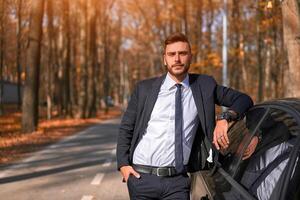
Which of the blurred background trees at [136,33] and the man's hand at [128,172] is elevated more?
the blurred background trees at [136,33]

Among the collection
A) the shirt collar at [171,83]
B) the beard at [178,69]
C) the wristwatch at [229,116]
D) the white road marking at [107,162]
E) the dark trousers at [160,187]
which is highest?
the beard at [178,69]

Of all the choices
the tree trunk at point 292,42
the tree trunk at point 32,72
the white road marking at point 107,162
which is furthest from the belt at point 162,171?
the tree trunk at point 32,72

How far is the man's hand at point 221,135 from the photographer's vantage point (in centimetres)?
347

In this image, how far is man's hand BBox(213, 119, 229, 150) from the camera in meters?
3.47

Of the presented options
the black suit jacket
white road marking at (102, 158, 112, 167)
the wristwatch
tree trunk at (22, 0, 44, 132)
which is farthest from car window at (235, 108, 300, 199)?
tree trunk at (22, 0, 44, 132)

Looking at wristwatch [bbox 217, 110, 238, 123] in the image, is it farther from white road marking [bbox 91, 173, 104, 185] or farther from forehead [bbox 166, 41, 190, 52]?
white road marking [bbox 91, 173, 104, 185]

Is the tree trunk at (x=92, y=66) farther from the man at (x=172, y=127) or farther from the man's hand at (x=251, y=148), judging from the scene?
the man's hand at (x=251, y=148)

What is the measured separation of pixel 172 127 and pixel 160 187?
0.40 m

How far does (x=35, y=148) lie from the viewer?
16047 mm

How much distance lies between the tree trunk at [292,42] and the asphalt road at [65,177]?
3452mm

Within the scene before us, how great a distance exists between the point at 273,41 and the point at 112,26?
106 feet

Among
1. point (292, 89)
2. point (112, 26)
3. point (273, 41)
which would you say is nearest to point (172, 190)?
point (292, 89)

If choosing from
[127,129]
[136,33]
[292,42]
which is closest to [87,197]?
[292,42]

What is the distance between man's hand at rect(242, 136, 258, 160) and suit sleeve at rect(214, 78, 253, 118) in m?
0.23
